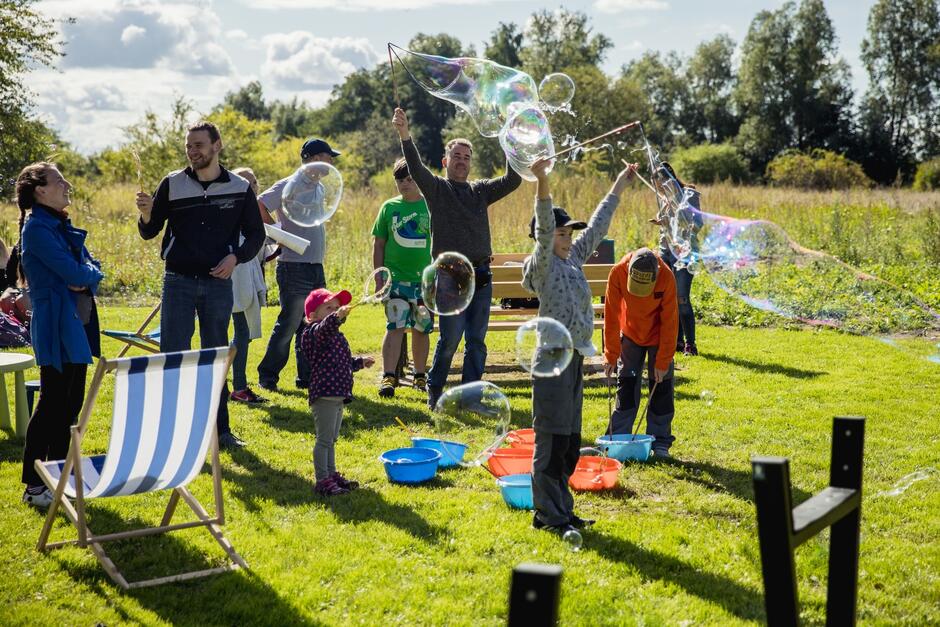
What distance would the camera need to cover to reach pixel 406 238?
7.89m

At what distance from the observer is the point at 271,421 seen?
7203 millimetres

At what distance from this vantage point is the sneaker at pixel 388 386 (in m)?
8.08

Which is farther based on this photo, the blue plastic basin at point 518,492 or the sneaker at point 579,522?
the blue plastic basin at point 518,492

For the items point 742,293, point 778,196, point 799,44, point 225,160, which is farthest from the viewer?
point 799,44

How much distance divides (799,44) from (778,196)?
1518 inches

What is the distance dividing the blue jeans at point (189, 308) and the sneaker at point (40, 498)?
114 cm

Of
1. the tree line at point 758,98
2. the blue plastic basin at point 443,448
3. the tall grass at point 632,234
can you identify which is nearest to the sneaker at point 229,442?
the blue plastic basin at point 443,448

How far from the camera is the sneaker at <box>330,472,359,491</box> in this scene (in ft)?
18.1

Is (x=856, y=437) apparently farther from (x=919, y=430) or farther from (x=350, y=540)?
(x=919, y=430)

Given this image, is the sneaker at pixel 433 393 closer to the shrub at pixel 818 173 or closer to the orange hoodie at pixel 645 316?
the orange hoodie at pixel 645 316

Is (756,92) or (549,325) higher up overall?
(756,92)

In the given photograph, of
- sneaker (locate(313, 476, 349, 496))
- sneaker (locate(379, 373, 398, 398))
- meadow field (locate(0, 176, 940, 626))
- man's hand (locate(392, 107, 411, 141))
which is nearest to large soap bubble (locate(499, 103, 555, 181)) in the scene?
man's hand (locate(392, 107, 411, 141))

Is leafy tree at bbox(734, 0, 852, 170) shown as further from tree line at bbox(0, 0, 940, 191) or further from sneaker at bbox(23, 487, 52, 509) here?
sneaker at bbox(23, 487, 52, 509)

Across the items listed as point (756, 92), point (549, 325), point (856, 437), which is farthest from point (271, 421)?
point (756, 92)
